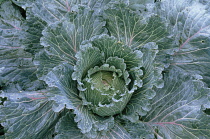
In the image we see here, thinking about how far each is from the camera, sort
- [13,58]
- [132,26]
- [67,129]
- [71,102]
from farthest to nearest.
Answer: [13,58] → [132,26] → [67,129] → [71,102]

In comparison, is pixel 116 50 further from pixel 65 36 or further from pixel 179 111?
pixel 179 111

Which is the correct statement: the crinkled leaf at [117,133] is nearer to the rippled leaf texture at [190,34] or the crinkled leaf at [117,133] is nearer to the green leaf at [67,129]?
the green leaf at [67,129]

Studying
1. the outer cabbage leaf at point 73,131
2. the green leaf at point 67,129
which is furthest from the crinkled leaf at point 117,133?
the green leaf at point 67,129

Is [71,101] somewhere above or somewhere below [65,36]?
below

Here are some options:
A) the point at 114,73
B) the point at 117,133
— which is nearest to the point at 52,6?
the point at 114,73

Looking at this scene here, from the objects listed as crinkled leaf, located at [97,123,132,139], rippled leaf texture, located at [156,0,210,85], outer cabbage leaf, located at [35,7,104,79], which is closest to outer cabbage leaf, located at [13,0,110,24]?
outer cabbage leaf, located at [35,7,104,79]

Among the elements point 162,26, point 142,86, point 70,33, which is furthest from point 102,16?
point 142,86

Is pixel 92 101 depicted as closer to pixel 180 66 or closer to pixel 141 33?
pixel 141 33
